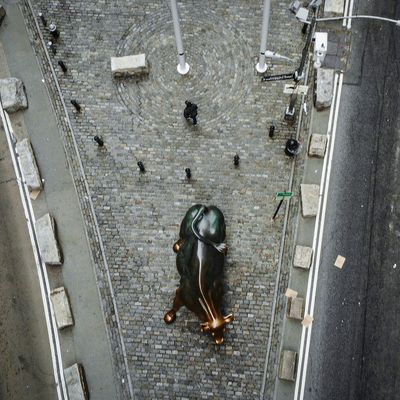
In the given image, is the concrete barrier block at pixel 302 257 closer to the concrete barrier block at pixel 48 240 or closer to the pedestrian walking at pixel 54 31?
the concrete barrier block at pixel 48 240

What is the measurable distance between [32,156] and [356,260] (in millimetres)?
11808

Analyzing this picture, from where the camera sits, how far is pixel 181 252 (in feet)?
51.4

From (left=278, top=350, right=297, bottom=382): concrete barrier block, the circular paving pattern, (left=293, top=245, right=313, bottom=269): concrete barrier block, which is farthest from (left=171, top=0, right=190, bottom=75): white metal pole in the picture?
(left=278, top=350, right=297, bottom=382): concrete barrier block

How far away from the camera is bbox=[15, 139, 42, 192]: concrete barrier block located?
18.4m

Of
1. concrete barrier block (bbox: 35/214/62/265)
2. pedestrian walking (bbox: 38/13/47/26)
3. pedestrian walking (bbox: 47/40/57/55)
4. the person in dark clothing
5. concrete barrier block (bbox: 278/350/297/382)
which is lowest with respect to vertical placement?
concrete barrier block (bbox: 278/350/297/382)

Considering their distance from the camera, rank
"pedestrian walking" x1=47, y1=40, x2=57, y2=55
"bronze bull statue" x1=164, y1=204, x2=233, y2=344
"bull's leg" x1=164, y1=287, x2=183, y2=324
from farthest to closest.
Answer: "pedestrian walking" x1=47, y1=40, x2=57, y2=55, "bull's leg" x1=164, y1=287, x2=183, y2=324, "bronze bull statue" x1=164, y1=204, x2=233, y2=344

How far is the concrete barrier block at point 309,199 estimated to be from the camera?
1773cm

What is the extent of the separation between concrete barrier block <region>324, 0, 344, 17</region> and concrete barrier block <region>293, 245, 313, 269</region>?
924 centimetres

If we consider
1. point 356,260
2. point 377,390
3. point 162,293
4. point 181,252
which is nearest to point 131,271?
point 162,293

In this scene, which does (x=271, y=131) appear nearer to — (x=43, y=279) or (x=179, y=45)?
(x=179, y=45)

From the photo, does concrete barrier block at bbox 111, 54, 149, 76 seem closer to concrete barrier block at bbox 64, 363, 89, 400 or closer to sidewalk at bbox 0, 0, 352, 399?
sidewalk at bbox 0, 0, 352, 399


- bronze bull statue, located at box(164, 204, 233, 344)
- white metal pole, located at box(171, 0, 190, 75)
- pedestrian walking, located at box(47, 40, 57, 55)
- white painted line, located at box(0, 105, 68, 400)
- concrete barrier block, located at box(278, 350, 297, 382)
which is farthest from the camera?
pedestrian walking, located at box(47, 40, 57, 55)

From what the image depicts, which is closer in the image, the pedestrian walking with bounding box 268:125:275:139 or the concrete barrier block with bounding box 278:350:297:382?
the concrete barrier block with bounding box 278:350:297:382

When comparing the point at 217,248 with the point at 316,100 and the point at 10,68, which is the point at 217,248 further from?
the point at 10,68
